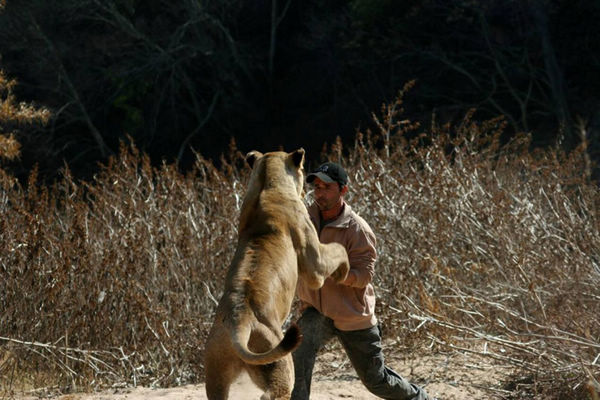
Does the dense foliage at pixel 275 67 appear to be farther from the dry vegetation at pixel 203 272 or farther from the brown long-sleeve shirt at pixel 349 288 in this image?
the brown long-sleeve shirt at pixel 349 288

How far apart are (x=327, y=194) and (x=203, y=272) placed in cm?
357

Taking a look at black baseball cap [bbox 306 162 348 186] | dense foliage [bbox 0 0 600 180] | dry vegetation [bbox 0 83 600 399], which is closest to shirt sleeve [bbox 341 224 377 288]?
black baseball cap [bbox 306 162 348 186]

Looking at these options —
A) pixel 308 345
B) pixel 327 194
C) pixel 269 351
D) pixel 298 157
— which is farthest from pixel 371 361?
pixel 269 351

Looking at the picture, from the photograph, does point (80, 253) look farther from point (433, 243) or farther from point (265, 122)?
point (265, 122)

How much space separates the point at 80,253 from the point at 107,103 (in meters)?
21.2

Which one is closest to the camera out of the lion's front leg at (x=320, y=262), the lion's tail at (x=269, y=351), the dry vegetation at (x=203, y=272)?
the lion's tail at (x=269, y=351)

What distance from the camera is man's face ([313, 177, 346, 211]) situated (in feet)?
18.7

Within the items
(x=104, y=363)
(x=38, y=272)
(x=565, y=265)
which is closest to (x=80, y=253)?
(x=38, y=272)

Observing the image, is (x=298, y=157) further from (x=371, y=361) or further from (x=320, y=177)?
(x=371, y=361)

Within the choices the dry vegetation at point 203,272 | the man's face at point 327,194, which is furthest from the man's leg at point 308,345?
the dry vegetation at point 203,272

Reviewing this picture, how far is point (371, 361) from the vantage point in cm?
577

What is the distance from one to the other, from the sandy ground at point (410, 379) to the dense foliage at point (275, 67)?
14.6 m

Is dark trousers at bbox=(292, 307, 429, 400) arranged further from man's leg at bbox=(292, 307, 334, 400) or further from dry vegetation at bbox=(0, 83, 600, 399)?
dry vegetation at bbox=(0, 83, 600, 399)

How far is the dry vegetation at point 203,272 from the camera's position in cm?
773
